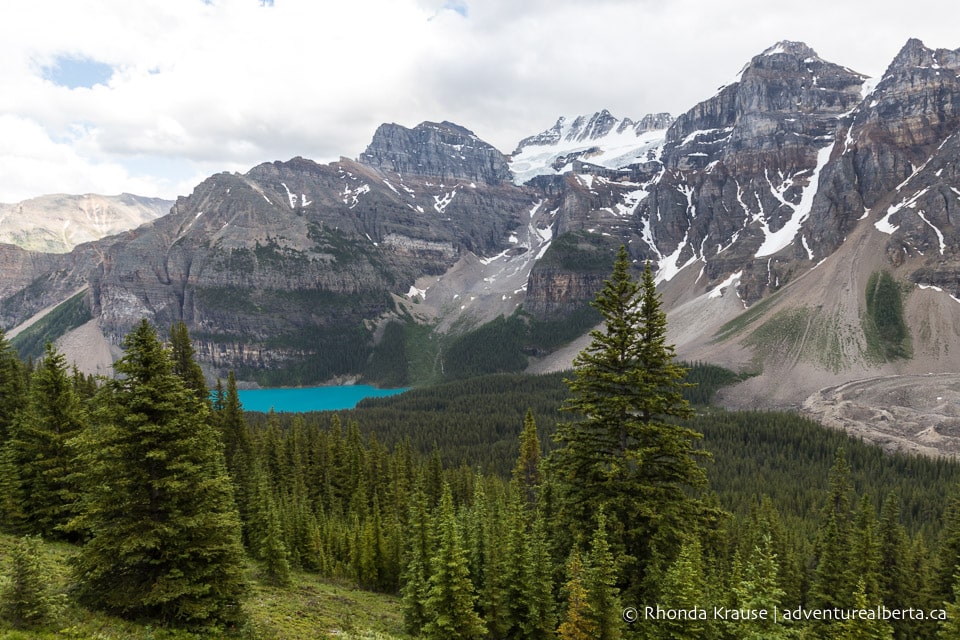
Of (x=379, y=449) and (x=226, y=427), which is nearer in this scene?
(x=226, y=427)

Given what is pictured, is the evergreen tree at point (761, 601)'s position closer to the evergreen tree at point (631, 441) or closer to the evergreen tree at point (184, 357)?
the evergreen tree at point (631, 441)

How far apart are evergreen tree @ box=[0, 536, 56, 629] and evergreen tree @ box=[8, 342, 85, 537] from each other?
48.0 ft

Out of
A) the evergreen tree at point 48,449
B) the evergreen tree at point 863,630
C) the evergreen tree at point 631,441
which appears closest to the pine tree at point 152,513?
the evergreen tree at point 631,441

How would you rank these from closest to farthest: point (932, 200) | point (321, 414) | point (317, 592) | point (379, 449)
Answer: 1. point (317, 592)
2. point (379, 449)
3. point (321, 414)
4. point (932, 200)

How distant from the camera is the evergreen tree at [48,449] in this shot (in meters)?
26.5

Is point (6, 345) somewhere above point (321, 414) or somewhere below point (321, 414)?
above

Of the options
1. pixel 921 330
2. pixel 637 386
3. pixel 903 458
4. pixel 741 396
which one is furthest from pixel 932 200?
pixel 637 386

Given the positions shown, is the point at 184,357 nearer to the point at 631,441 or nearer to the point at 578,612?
the point at 631,441

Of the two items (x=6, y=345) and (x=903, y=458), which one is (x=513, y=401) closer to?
(x=903, y=458)

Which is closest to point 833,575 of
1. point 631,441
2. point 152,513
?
point 631,441

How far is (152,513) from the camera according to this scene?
16.1m

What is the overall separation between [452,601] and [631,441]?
439 inches

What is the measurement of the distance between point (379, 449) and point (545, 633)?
48559 millimetres

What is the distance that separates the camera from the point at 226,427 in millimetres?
55594
